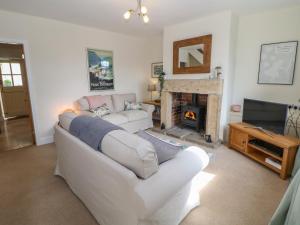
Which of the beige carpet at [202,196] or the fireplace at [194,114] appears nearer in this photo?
the beige carpet at [202,196]

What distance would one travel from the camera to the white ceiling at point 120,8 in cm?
279

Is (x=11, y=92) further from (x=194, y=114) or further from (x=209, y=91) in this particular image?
(x=209, y=91)

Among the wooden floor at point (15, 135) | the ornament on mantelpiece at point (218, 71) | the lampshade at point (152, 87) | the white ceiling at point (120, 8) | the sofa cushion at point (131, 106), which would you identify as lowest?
the wooden floor at point (15, 135)

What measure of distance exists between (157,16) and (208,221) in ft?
11.3

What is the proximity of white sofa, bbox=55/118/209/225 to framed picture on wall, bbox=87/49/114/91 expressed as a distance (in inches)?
103

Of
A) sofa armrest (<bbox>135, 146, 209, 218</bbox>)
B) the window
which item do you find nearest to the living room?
sofa armrest (<bbox>135, 146, 209, 218</bbox>)

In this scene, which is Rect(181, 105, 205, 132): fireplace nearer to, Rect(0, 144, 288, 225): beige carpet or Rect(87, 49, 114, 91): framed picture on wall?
Rect(0, 144, 288, 225): beige carpet

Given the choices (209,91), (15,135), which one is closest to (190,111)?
(209,91)

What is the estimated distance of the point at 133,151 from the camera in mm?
1239

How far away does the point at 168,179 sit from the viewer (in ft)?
4.31

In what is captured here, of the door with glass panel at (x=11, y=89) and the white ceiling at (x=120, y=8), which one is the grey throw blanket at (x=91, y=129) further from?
the door with glass panel at (x=11, y=89)

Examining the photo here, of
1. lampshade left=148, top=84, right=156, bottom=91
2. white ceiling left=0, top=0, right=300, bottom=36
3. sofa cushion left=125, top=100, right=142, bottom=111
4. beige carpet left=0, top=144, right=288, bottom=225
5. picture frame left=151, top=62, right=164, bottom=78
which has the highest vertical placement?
white ceiling left=0, top=0, right=300, bottom=36

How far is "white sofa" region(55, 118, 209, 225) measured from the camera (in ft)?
3.84

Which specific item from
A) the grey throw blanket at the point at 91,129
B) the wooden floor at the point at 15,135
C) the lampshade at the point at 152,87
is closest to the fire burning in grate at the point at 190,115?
the lampshade at the point at 152,87
